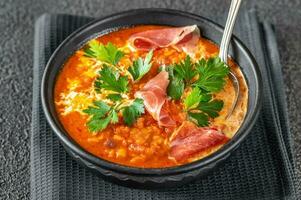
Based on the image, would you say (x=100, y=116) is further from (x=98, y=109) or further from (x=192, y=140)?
(x=192, y=140)

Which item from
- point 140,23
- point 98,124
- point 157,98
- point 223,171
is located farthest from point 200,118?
point 140,23

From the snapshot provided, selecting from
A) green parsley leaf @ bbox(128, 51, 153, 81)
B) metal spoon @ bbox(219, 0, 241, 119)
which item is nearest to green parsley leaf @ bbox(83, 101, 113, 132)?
green parsley leaf @ bbox(128, 51, 153, 81)

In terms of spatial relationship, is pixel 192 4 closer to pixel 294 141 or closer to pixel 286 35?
pixel 286 35

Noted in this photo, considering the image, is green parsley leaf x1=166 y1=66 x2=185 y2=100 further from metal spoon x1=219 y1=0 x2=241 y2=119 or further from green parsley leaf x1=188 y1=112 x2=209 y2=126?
metal spoon x1=219 y1=0 x2=241 y2=119

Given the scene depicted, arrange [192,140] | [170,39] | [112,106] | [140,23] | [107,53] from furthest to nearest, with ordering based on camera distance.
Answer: [140,23] < [170,39] < [107,53] < [112,106] < [192,140]

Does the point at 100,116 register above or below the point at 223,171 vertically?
above

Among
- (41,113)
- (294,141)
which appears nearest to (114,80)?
(41,113)

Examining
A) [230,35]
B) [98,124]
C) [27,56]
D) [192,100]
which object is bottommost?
[27,56]
